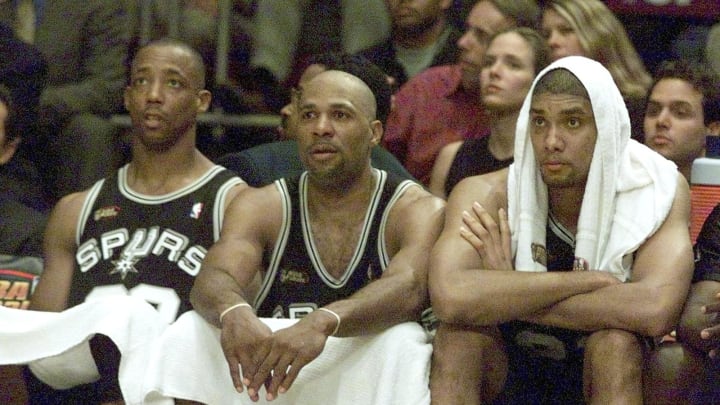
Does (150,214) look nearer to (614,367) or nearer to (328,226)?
(328,226)

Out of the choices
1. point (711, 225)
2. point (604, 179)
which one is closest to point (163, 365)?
point (604, 179)

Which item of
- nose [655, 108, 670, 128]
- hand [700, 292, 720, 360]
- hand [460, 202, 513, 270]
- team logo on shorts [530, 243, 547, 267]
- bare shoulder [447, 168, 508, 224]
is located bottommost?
hand [700, 292, 720, 360]

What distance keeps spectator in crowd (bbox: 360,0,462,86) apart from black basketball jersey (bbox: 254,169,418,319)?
1.52 metres

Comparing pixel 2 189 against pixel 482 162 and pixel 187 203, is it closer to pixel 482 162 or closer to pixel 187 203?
pixel 187 203

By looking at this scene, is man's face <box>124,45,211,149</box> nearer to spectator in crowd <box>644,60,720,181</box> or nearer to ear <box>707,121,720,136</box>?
spectator in crowd <box>644,60,720,181</box>

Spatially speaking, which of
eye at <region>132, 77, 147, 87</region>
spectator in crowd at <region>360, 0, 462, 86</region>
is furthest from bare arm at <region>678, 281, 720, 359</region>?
spectator in crowd at <region>360, 0, 462, 86</region>

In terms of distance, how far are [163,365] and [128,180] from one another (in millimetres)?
1073

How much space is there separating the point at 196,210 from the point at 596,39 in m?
1.73

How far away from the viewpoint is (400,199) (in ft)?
15.0

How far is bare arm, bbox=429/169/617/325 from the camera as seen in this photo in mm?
4023

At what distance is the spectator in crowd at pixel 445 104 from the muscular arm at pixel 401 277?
3.79 ft

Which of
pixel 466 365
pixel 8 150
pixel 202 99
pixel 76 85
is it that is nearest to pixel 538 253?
pixel 466 365

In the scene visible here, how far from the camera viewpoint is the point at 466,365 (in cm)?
400

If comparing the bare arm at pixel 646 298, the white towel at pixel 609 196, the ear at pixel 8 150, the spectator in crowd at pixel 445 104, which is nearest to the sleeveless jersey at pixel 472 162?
the spectator in crowd at pixel 445 104
